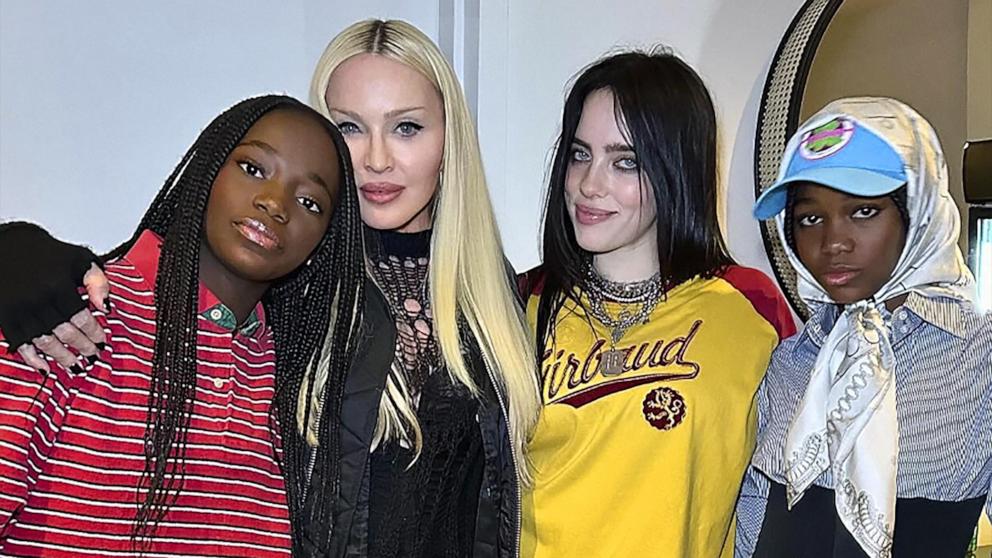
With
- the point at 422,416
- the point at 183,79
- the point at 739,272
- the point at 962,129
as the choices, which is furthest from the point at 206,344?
the point at 962,129

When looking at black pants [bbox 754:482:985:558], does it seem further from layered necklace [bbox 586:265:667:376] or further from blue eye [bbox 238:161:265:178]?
blue eye [bbox 238:161:265:178]

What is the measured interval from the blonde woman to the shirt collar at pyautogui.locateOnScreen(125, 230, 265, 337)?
227 mm

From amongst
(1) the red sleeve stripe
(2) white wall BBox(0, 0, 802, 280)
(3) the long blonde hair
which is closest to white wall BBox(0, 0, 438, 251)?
(2) white wall BBox(0, 0, 802, 280)

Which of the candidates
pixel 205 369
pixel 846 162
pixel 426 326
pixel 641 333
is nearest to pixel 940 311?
pixel 846 162

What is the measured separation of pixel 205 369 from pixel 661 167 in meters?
0.69

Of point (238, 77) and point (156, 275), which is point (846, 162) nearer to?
point (156, 275)

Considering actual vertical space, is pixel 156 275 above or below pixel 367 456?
above

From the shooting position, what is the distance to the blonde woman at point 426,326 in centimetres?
142

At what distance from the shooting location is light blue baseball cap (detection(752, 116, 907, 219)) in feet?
4.37

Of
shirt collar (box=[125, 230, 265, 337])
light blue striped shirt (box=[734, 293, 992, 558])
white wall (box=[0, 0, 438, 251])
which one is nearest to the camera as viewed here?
shirt collar (box=[125, 230, 265, 337])

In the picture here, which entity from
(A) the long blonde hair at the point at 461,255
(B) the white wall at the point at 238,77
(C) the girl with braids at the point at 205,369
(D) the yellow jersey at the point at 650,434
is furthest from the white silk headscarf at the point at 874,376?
(B) the white wall at the point at 238,77

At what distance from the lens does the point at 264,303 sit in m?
1.32

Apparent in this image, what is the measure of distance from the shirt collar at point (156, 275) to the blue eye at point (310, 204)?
137 mm

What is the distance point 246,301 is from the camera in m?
1.22
